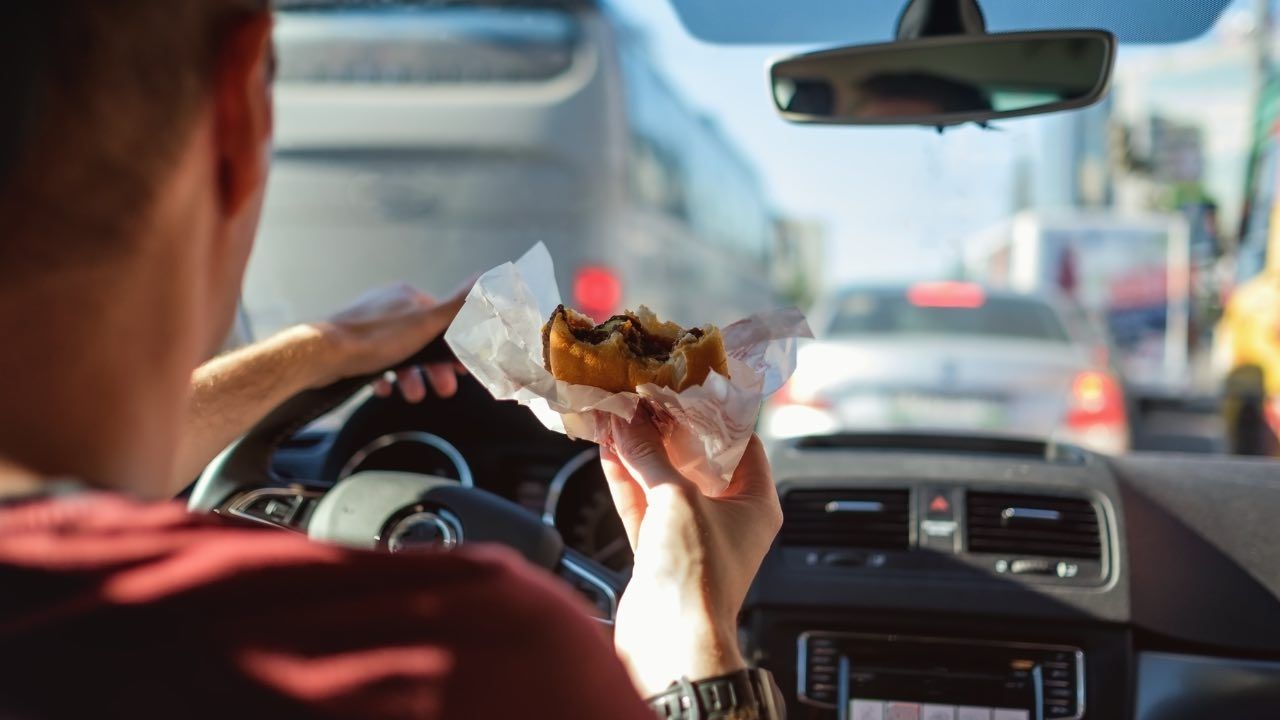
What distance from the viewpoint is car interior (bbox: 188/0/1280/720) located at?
2426 mm

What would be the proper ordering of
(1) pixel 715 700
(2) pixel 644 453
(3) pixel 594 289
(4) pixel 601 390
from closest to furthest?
(1) pixel 715 700, (2) pixel 644 453, (4) pixel 601 390, (3) pixel 594 289

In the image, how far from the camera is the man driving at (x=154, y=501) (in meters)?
0.79

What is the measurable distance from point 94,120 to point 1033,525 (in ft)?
7.53

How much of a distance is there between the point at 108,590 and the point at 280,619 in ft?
0.37

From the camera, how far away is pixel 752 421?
1689 millimetres

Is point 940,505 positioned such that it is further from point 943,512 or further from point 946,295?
point 946,295

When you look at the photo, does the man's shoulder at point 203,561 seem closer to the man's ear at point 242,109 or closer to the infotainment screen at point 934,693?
the man's ear at point 242,109

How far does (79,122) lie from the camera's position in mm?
824

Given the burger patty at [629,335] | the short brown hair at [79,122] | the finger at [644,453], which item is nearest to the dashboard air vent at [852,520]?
the burger patty at [629,335]

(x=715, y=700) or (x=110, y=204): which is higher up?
(x=110, y=204)

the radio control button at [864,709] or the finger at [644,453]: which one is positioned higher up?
the finger at [644,453]

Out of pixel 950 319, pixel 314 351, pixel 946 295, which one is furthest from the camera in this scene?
pixel 946 295

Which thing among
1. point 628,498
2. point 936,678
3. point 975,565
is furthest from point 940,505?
point 628,498

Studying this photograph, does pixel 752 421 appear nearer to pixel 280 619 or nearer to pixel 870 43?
pixel 280 619
